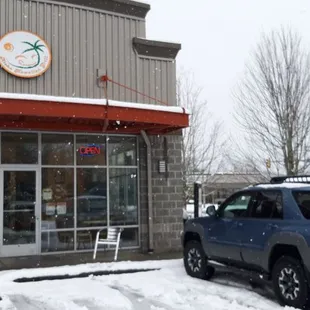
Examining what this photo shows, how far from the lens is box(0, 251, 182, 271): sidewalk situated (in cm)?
1077

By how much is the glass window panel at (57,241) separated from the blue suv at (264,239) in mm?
4029

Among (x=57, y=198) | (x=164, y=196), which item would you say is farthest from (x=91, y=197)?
(x=164, y=196)

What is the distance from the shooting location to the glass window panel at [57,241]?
12320 mm

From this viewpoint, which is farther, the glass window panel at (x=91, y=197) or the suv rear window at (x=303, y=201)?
the glass window panel at (x=91, y=197)

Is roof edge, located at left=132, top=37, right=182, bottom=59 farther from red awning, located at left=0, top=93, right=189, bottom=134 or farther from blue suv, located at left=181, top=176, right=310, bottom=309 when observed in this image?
blue suv, located at left=181, top=176, right=310, bottom=309

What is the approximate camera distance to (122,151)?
13398 mm

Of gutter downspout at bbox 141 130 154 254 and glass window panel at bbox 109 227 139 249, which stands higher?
gutter downspout at bbox 141 130 154 254

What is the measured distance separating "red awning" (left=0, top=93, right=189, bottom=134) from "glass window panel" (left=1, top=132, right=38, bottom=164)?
31cm

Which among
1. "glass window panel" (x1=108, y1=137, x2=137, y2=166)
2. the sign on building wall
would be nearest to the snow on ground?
"glass window panel" (x1=108, y1=137, x2=137, y2=166)

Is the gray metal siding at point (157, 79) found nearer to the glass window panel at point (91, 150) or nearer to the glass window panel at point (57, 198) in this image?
the glass window panel at point (91, 150)

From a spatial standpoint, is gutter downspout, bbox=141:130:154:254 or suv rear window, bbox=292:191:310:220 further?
gutter downspout, bbox=141:130:154:254

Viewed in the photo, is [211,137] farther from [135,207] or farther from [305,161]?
[135,207]

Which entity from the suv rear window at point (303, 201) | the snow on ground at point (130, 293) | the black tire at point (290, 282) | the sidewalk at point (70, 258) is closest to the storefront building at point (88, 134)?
the sidewalk at point (70, 258)

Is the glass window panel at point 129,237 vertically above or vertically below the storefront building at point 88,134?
below
